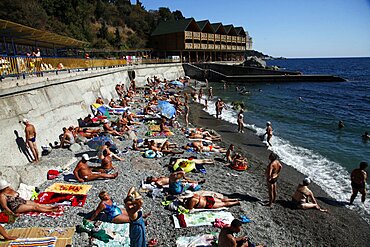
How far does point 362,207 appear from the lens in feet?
27.3

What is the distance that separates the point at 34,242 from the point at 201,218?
3.78 metres

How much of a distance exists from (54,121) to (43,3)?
162 ft

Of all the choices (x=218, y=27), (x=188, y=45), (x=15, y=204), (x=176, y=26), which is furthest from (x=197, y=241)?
(x=218, y=27)

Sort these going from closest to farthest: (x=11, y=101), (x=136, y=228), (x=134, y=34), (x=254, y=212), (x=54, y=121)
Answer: (x=136, y=228) < (x=254, y=212) < (x=11, y=101) < (x=54, y=121) < (x=134, y=34)

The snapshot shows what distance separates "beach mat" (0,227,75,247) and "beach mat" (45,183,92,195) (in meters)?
1.73

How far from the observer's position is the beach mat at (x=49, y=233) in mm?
5463

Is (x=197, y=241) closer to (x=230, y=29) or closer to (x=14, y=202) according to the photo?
(x=14, y=202)

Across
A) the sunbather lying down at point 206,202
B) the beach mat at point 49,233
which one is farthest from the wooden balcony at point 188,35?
the beach mat at point 49,233

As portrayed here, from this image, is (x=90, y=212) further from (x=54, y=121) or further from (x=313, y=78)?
(x=313, y=78)

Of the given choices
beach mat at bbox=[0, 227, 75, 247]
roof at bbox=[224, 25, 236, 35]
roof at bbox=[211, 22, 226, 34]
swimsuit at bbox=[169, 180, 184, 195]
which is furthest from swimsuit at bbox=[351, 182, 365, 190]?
roof at bbox=[224, 25, 236, 35]

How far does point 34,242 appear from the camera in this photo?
17.3 feet

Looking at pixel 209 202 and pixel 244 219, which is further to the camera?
pixel 209 202

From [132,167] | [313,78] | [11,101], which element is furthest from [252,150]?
[313,78]

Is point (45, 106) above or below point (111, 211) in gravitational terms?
above
